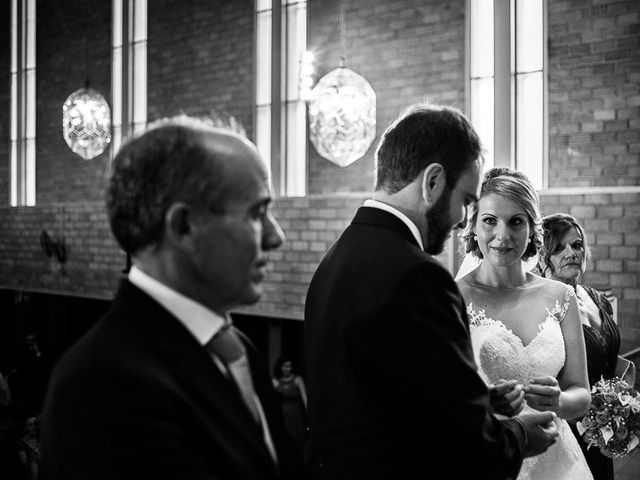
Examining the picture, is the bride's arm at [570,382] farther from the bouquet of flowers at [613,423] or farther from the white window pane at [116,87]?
the white window pane at [116,87]

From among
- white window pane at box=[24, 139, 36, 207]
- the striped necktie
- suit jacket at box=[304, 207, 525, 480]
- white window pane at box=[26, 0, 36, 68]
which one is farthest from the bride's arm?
white window pane at box=[26, 0, 36, 68]

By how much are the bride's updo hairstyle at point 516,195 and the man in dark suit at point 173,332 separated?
4.63ft

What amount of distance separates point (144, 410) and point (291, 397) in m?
5.50

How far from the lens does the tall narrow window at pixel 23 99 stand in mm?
9539

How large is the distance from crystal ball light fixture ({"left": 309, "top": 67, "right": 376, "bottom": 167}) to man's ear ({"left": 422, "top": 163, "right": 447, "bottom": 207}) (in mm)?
4096

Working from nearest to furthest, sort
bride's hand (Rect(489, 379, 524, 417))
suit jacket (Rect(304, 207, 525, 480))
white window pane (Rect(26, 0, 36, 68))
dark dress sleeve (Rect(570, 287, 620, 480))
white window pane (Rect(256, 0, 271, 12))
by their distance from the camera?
1. suit jacket (Rect(304, 207, 525, 480))
2. bride's hand (Rect(489, 379, 524, 417))
3. dark dress sleeve (Rect(570, 287, 620, 480))
4. white window pane (Rect(256, 0, 271, 12))
5. white window pane (Rect(26, 0, 36, 68))

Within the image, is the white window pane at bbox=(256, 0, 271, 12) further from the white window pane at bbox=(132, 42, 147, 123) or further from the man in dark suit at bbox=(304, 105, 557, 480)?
the man in dark suit at bbox=(304, 105, 557, 480)

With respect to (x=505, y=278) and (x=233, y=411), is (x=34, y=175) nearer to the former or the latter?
(x=505, y=278)

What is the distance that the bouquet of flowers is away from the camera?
247 centimetres

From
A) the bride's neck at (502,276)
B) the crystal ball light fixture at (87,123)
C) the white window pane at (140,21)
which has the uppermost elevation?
the white window pane at (140,21)

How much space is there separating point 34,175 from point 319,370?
29.9 feet

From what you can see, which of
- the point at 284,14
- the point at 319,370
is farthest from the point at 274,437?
the point at 284,14

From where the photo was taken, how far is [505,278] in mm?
2398

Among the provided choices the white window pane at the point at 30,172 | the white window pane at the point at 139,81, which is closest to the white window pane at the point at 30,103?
the white window pane at the point at 30,172
